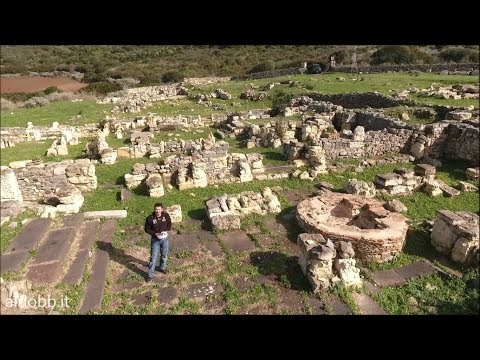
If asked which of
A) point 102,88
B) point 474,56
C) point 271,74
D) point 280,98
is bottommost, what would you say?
point 102,88

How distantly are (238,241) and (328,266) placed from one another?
245 cm

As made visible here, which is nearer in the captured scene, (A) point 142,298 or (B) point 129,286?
(A) point 142,298

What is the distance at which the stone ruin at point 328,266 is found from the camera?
21.7ft

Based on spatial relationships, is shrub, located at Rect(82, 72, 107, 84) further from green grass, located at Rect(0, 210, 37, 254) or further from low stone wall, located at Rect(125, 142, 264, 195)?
green grass, located at Rect(0, 210, 37, 254)

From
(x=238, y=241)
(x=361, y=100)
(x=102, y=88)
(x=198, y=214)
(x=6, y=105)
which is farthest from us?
(x=102, y=88)

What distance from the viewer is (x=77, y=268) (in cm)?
701

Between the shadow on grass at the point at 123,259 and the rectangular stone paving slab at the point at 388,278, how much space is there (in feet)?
15.7

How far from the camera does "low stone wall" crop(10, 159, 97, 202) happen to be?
10.6 metres

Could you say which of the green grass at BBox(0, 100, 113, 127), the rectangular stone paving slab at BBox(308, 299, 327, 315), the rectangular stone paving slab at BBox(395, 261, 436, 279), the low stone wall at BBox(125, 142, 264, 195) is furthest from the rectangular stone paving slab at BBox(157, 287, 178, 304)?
the green grass at BBox(0, 100, 113, 127)

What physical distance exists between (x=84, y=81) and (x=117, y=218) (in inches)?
1629

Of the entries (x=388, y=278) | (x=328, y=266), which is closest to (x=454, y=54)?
(x=388, y=278)

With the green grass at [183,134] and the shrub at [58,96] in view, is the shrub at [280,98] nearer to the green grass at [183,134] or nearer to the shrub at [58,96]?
the green grass at [183,134]

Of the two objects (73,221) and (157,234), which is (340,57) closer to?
(73,221)

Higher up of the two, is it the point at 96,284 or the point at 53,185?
the point at 53,185
